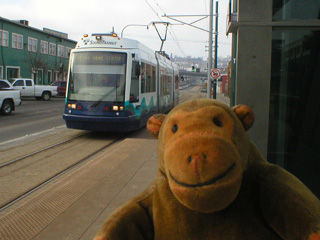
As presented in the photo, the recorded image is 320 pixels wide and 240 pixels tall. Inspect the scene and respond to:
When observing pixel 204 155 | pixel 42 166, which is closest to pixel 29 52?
pixel 42 166

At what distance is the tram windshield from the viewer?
10820mm

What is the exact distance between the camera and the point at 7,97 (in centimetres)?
1819

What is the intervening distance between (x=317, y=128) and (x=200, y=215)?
2818 millimetres

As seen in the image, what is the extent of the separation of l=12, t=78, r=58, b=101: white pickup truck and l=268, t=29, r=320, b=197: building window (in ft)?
92.5

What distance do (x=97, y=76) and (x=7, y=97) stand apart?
31.0ft

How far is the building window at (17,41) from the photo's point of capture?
39294 millimetres

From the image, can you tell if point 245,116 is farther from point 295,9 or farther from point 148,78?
point 148,78

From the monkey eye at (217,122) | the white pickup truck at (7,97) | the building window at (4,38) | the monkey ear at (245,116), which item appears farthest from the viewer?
the building window at (4,38)

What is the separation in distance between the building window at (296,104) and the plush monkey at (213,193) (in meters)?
2.41

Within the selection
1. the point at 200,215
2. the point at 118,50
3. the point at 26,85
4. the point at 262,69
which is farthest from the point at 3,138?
the point at 26,85

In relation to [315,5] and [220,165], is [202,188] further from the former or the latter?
[315,5]

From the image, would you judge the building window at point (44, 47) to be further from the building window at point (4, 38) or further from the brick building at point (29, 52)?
the building window at point (4, 38)

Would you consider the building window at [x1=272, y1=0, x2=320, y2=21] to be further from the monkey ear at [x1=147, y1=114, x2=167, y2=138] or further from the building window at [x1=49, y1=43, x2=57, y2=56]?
the building window at [x1=49, y1=43, x2=57, y2=56]

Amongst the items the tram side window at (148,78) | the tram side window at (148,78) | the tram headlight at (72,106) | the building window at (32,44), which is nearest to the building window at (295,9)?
the tram headlight at (72,106)
